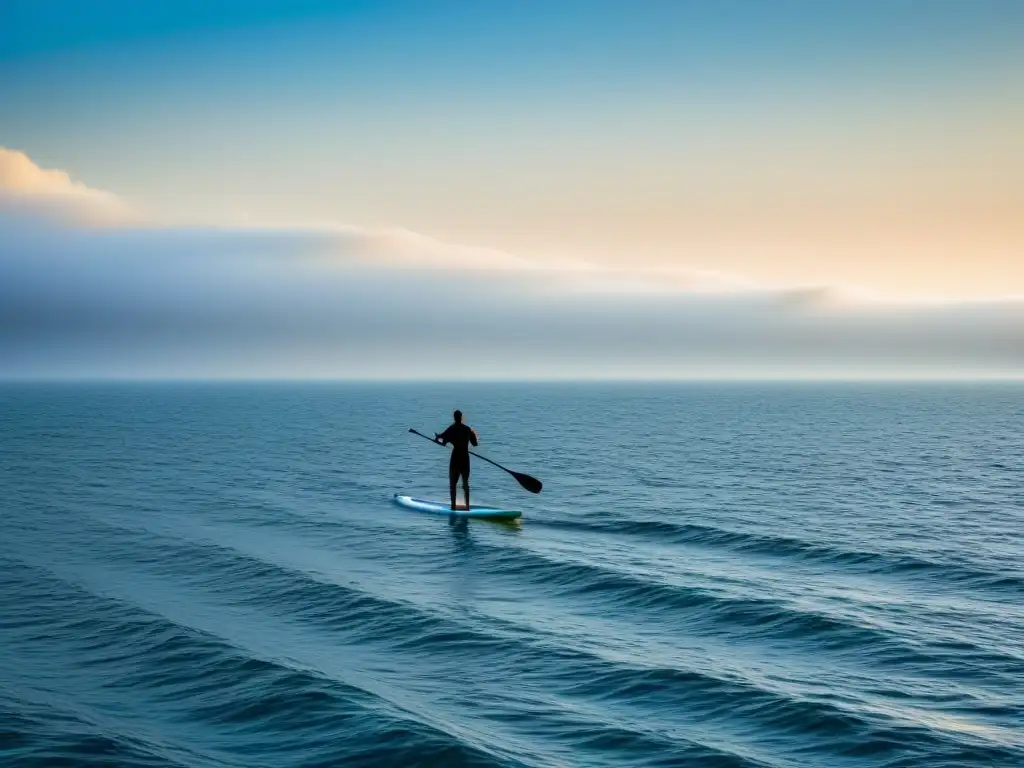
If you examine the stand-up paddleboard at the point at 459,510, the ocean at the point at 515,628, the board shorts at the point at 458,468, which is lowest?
the ocean at the point at 515,628

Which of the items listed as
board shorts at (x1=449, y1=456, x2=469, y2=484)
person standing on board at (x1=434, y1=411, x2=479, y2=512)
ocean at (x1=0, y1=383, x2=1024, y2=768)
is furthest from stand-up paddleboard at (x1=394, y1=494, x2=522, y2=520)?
board shorts at (x1=449, y1=456, x2=469, y2=484)

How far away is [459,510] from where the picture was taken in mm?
33719

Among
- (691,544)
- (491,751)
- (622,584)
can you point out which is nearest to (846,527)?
(691,544)

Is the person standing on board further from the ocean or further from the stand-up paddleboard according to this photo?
the ocean

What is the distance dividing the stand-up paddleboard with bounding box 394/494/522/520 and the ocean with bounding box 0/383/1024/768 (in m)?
0.51

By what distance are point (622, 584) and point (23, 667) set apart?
13201 mm

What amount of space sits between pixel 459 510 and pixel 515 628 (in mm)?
15143

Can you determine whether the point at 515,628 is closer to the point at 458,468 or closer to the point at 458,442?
the point at 458,442

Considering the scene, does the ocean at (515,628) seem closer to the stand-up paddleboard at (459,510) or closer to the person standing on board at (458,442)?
the stand-up paddleboard at (459,510)

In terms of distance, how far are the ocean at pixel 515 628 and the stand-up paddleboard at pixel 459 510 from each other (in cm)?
51

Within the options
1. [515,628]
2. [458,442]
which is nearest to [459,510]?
[458,442]

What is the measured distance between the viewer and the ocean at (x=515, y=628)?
13070 millimetres

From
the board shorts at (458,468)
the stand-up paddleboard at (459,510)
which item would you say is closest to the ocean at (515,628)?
the stand-up paddleboard at (459,510)

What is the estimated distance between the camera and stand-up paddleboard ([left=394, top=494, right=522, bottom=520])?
32844 mm
